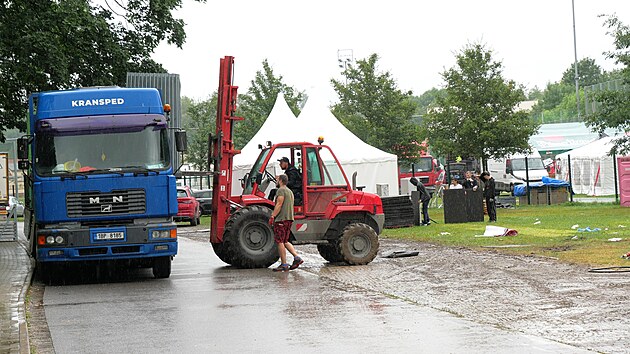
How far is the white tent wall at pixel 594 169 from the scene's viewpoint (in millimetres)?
53562

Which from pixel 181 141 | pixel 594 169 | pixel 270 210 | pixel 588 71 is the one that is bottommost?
pixel 270 210

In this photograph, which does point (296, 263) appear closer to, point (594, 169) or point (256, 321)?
point (256, 321)

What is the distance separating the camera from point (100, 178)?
60.2 ft

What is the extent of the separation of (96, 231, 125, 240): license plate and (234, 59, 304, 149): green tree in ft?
165

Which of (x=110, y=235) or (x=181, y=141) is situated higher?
(x=181, y=141)

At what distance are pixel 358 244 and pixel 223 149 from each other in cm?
317

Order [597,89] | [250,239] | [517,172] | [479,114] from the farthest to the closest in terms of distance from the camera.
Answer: [517,172] < [479,114] < [597,89] < [250,239]

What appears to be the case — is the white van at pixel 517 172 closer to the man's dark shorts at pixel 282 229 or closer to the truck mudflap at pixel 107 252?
the man's dark shorts at pixel 282 229

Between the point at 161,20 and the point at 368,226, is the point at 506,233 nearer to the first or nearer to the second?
the point at 368,226

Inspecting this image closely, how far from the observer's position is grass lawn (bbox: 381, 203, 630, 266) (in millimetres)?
20547

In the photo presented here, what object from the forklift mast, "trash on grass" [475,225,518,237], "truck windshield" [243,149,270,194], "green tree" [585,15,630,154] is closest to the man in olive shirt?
the forklift mast

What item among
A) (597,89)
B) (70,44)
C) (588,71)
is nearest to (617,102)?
(597,89)

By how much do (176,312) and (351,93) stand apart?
47514 mm

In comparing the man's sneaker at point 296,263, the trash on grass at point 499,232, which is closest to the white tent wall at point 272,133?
the trash on grass at point 499,232
